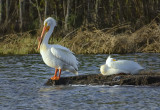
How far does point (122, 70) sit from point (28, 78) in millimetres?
3079

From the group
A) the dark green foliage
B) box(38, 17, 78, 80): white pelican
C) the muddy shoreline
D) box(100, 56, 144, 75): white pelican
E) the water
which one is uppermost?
the dark green foliage

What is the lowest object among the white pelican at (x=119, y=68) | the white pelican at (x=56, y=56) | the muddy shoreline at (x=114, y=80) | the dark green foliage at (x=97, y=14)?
the muddy shoreline at (x=114, y=80)

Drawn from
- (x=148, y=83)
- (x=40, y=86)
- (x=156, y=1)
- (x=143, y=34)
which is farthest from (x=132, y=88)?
(x=156, y=1)

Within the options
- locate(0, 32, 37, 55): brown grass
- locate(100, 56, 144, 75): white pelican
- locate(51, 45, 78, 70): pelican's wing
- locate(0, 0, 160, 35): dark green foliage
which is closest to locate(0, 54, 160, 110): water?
locate(100, 56, 144, 75): white pelican

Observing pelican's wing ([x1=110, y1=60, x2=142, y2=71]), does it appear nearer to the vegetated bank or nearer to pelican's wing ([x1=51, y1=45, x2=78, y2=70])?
pelican's wing ([x1=51, y1=45, x2=78, y2=70])

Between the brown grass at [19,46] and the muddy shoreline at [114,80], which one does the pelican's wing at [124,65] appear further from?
the brown grass at [19,46]

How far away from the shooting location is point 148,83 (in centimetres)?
976

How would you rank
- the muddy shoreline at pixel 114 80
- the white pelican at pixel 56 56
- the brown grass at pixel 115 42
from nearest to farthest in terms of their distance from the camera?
the muddy shoreline at pixel 114 80 → the white pelican at pixel 56 56 → the brown grass at pixel 115 42

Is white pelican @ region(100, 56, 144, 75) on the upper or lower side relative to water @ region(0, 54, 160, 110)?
upper

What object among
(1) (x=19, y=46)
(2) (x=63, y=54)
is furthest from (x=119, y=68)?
(1) (x=19, y=46)

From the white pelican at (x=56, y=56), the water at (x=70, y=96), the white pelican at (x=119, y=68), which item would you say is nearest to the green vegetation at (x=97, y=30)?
the water at (x=70, y=96)

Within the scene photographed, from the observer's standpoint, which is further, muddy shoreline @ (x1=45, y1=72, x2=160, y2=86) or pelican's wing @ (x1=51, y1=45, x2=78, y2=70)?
pelican's wing @ (x1=51, y1=45, x2=78, y2=70)

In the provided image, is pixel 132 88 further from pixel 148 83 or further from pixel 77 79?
pixel 77 79

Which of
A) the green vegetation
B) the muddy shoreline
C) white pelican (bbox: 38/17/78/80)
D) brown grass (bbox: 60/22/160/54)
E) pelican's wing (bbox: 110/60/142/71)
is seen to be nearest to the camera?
the muddy shoreline
